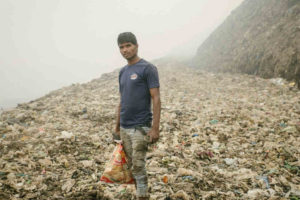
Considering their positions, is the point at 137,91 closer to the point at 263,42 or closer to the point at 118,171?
the point at 118,171

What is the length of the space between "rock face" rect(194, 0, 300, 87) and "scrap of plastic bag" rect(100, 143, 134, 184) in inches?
348

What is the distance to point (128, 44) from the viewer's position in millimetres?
2365

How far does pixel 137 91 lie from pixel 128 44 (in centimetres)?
57

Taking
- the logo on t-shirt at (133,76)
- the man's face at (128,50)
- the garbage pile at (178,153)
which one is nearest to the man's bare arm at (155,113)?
the logo on t-shirt at (133,76)

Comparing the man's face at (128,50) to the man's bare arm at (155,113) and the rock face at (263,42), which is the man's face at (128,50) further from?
the rock face at (263,42)

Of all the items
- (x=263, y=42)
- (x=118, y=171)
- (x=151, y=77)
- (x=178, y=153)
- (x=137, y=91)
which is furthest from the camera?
(x=263, y=42)

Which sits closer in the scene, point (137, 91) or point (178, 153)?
point (137, 91)

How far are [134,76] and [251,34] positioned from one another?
15.5 metres

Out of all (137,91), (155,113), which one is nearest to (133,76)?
(137,91)

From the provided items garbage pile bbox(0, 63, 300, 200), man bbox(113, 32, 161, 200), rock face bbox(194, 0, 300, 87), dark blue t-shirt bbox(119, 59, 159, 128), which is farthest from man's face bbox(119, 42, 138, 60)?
rock face bbox(194, 0, 300, 87)

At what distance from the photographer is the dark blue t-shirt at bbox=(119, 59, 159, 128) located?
2.28m

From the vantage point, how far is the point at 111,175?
258 cm

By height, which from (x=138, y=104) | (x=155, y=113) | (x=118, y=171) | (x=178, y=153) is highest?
(x=138, y=104)

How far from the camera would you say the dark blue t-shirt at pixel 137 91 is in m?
2.28
